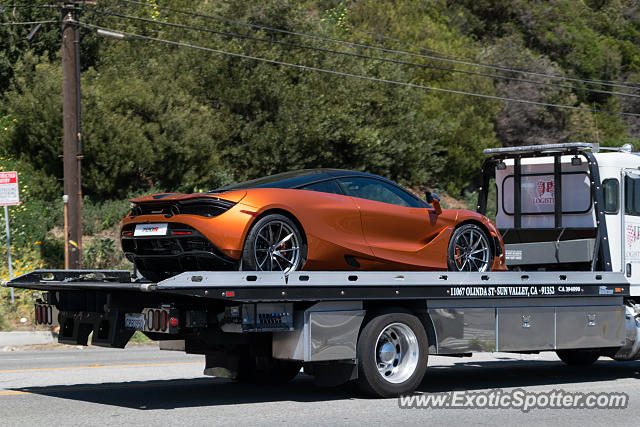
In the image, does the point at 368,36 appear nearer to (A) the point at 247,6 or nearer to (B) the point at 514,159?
(A) the point at 247,6

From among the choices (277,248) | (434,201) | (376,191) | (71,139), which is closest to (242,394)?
(277,248)

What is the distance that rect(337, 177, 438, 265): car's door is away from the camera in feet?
32.0

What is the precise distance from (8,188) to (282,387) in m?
10.2

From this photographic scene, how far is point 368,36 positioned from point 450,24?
1312 centimetres

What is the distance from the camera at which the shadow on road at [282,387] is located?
9305 millimetres

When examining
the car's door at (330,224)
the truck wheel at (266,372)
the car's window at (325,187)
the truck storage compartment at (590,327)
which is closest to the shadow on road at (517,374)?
the truck storage compartment at (590,327)


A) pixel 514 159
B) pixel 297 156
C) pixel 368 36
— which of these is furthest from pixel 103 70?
pixel 514 159

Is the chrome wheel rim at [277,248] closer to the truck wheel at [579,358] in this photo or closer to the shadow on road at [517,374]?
the shadow on road at [517,374]

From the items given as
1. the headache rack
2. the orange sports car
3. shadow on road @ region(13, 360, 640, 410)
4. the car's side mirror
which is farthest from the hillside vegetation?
the car's side mirror

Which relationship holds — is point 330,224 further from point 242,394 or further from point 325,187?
point 242,394

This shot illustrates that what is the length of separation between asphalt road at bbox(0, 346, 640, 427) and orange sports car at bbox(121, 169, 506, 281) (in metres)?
1.34

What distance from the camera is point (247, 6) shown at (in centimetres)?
3228

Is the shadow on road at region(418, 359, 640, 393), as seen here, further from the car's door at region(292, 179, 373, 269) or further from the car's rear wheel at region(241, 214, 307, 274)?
the car's rear wheel at region(241, 214, 307, 274)

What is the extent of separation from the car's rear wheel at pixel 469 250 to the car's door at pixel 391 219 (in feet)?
1.23
